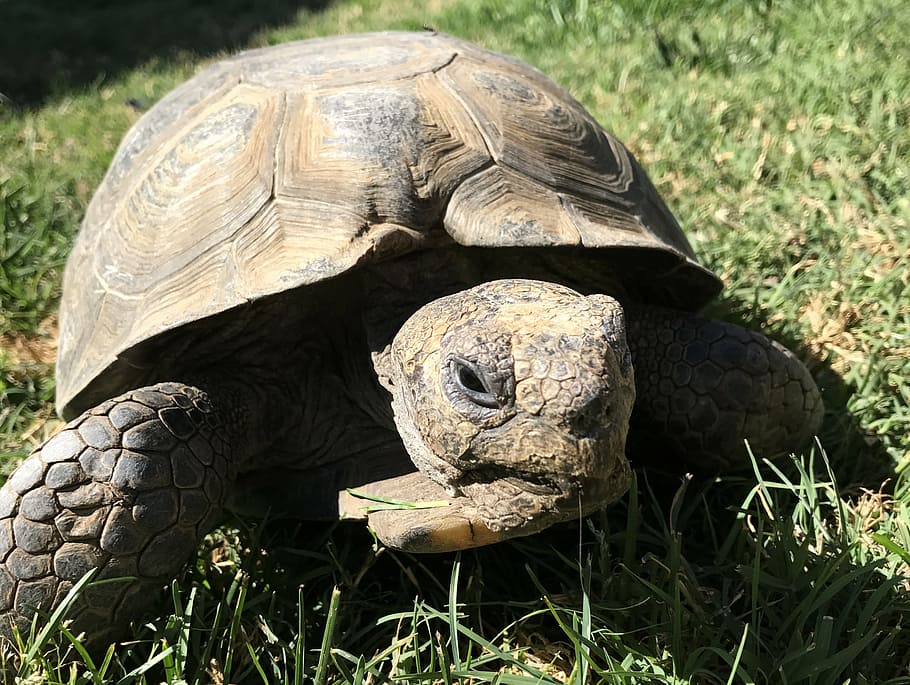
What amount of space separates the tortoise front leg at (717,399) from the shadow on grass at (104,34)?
6.77 metres

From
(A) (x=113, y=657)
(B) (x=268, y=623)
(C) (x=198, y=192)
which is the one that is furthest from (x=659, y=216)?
(A) (x=113, y=657)

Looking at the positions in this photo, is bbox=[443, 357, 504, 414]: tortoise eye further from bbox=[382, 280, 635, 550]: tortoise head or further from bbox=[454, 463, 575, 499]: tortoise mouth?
bbox=[454, 463, 575, 499]: tortoise mouth

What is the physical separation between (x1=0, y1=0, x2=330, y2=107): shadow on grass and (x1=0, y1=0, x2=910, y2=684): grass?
8.09ft

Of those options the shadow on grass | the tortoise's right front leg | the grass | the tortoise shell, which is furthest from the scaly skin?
the shadow on grass

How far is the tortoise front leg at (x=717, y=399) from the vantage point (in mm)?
2244

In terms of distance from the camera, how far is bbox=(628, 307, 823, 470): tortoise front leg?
2.24 metres

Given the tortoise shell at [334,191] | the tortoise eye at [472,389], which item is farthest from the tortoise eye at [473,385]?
the tortoise shell at [334,191]

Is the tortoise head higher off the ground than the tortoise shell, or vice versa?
the tortoise shell

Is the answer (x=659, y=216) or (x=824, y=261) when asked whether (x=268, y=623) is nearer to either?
(x=659, y=216)

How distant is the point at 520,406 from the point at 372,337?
2.31 feet

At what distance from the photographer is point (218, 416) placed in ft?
6.78

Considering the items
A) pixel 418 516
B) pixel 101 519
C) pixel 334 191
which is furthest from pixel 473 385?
pixel 101 519

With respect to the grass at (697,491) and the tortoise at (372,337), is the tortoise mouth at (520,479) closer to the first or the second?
the tortoise at (372,337)

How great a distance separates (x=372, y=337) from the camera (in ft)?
6.99
